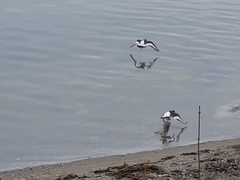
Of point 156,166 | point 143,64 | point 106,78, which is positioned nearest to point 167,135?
point 106,78

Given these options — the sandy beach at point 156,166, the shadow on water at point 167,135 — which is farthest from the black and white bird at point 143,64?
the sandy beach at point 156,166

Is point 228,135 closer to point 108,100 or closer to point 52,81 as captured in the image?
point 108,100

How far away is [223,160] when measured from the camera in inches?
280

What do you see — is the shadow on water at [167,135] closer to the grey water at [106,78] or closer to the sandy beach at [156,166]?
the grey water at [106,78]

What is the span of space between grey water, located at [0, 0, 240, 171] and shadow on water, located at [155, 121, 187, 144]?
0.15 feet

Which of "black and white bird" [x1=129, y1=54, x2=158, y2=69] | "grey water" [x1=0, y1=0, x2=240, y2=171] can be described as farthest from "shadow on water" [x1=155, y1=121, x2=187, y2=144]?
"black and white bird" [x1=129, y1=54, x2=158, y2=69]

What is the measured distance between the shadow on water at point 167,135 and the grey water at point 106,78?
1.7 inches

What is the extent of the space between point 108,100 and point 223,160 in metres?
4.24

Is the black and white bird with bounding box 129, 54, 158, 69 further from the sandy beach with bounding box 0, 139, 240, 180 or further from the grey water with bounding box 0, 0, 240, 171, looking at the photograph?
the sandy beach with bounding box 0, 139, 240, 180

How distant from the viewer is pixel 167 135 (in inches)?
394

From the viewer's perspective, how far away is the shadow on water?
982cm

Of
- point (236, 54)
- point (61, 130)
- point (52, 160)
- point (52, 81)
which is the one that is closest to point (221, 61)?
point (236, 54)

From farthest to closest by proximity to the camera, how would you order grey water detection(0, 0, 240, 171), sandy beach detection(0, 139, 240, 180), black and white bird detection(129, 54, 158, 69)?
black and white bird detection(129, 54, 158, 69)
grey water detection(0, 0, 240, 171)
sandy beach detection(0, 139, 240, 180)

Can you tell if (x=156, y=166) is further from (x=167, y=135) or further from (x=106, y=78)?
(x=106, y=78)
